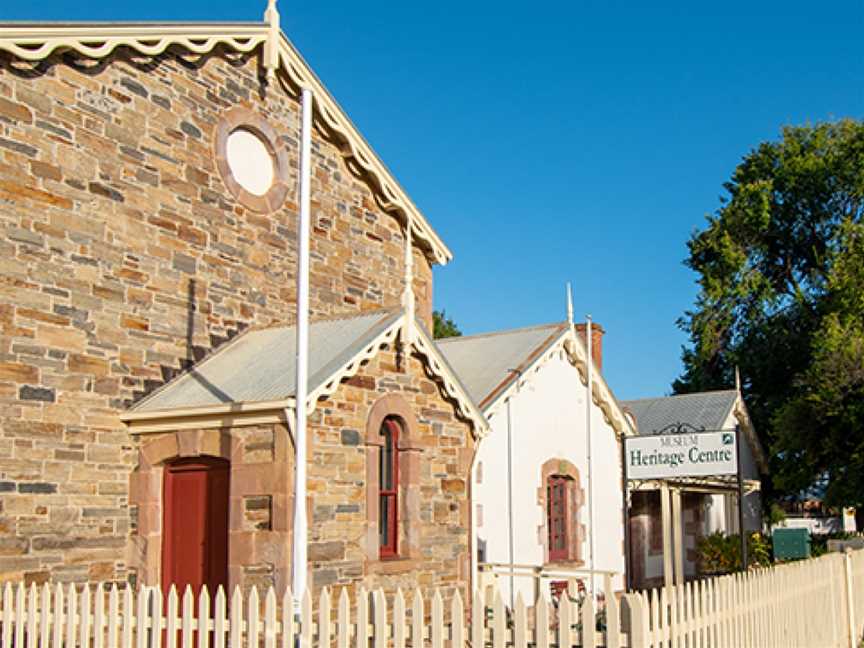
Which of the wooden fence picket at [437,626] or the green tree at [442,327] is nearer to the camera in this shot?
the wooden fence picket at [437,626]

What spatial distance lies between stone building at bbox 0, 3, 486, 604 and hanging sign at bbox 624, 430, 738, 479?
2403 mm

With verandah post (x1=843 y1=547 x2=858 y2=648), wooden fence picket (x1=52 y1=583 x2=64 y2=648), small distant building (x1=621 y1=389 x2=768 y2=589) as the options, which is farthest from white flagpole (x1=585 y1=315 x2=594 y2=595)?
wooden fence picket (x1=52 y1=583 x2=64 y2=648)

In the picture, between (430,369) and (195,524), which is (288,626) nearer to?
(195,524)

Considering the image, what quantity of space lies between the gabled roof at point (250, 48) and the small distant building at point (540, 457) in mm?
3076

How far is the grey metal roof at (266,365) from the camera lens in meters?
12.3

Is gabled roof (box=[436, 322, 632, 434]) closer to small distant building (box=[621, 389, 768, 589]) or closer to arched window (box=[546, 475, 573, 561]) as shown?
small distant building (box=[621, 389, 768, 589])

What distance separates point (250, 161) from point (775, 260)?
33.4m

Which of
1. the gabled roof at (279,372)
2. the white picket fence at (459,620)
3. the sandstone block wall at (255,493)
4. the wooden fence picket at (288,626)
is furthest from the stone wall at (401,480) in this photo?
the wooden fence picket at (288,626)

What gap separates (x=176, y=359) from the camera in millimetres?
14180

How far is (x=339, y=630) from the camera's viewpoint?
309 inches

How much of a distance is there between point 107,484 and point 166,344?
6.83 ft

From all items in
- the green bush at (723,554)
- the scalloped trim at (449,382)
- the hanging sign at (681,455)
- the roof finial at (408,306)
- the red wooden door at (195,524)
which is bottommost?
the green bush at (723,554)

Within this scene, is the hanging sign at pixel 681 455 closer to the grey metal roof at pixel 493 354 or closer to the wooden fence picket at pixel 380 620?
the grey metal roof at pixel 493 354

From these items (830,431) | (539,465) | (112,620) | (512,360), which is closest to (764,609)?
(112,620)
